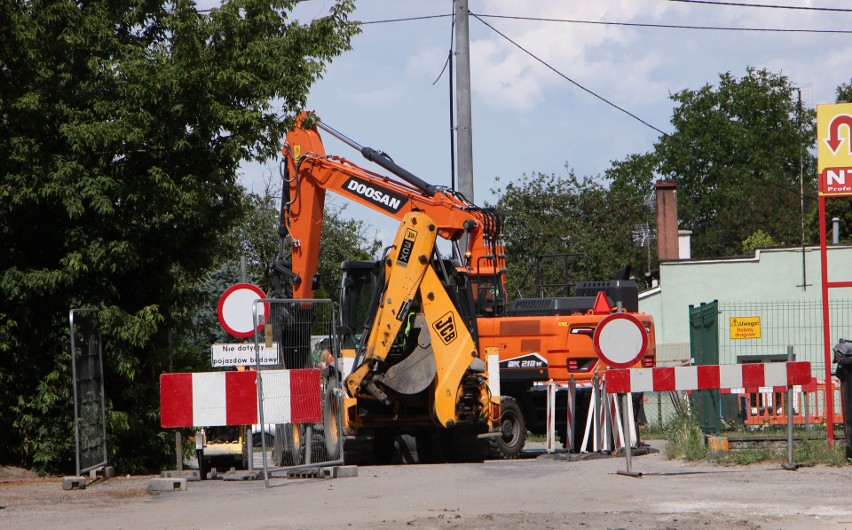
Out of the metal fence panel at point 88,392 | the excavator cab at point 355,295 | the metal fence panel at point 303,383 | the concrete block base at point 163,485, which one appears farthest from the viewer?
the excavator cab at point 355,295

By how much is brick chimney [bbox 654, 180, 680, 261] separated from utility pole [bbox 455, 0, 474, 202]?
20.9 m

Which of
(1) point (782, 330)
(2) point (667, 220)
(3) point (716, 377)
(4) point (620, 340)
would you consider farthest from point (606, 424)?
(2) point (667, 220)

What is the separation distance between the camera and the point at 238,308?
15.5 m

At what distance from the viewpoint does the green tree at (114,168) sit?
14867mm

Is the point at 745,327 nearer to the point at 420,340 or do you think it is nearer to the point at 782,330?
the point at 782,330

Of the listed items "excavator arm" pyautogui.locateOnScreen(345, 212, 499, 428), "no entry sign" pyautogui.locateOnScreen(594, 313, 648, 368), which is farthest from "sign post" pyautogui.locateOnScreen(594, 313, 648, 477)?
"excavator arm" pyautogui.locateOnScreen(345, 212, 499, 428)

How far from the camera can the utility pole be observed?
2162 centimetres

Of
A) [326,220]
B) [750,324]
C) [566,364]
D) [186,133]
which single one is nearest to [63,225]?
[186,133]

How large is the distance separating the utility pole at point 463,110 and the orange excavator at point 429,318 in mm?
1519

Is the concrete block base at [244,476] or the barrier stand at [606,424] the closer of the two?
the concrete block base at [244,476]

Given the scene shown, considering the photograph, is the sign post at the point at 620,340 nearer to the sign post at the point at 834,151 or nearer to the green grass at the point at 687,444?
the green grass at the point at 687,444

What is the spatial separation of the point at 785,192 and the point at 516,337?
2174 inches

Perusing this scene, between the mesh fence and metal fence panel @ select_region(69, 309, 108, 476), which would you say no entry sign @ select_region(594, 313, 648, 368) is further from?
the mesh fence

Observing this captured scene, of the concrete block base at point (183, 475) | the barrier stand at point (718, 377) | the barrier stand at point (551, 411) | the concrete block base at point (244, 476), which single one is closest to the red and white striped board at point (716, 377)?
the barrier stand at point (718, 377)
